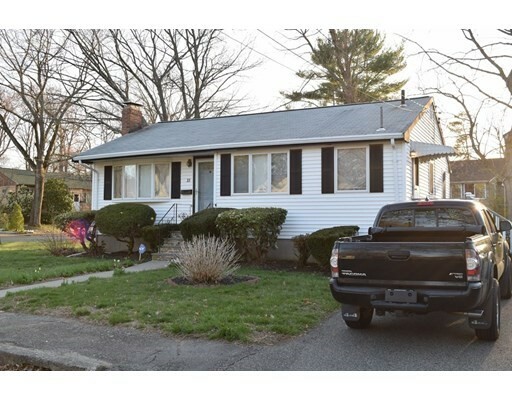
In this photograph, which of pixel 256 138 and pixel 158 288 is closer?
pixel 158 288

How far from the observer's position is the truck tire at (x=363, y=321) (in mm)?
5543

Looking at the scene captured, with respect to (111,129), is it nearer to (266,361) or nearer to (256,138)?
(256,138)

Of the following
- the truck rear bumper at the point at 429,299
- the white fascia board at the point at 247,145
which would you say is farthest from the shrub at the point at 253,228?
the truck rear bumper at the point at 429,299

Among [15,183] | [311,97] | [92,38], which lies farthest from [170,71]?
[15,183]

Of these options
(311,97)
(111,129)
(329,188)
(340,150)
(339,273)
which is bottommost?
(339,273)

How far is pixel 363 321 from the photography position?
5.64 metres

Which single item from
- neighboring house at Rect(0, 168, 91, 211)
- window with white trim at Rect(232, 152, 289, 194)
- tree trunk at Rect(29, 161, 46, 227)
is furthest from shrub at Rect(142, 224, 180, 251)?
neighboring house at Rect(0, 168, 91, 211)

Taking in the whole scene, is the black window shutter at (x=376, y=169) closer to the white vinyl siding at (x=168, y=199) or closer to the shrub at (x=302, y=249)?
the shrub at (x=302, y=249)

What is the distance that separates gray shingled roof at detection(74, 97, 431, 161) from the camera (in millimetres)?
12188

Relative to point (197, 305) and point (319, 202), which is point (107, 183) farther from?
point (197, 305)

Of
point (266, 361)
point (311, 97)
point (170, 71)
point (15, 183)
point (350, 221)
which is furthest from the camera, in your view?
point (15, 183)

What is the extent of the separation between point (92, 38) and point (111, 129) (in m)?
5.87

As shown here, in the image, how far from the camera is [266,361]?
443 cm

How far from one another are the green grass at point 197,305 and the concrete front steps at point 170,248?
11.4 ft
